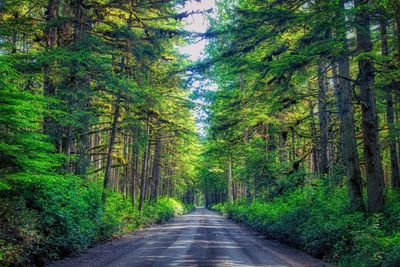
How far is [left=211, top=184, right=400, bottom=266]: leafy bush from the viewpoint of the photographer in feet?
29.5

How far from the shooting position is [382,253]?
8578mm

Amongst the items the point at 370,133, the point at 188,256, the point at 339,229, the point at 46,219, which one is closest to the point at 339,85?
the point at 370,133

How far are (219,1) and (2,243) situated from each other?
816 inches

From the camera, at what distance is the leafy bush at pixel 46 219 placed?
29.8 feet

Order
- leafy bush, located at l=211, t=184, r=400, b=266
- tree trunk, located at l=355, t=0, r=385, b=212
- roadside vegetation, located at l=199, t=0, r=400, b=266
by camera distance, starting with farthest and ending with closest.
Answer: tree trunk, located at l=355, t=0, r=385, b=212, roadside vegetation, located at l=199, t=0, r=400, b=266, leafy bush, located at l=211, t=184, r=400, b=266

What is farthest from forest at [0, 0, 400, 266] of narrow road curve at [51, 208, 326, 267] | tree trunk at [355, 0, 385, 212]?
narrow road curve at [51, 208, 326, 267]

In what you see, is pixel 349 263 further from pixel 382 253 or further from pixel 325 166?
pixel 325 166

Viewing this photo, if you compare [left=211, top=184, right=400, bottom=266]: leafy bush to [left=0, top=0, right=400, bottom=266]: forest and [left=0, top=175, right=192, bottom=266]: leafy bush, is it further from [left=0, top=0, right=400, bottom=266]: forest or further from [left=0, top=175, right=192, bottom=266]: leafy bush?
[left=0, top=175, right=192, bottom=266]: leafy bush

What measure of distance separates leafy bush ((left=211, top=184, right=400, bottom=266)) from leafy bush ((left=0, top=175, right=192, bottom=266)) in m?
8.30

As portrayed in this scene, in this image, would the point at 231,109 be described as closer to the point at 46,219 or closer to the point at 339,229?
the point at 339,229

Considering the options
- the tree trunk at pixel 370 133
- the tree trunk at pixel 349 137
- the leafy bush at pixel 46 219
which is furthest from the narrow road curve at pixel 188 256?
the tree trunk at pixel 349 137

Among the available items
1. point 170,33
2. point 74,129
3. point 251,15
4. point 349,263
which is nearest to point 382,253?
point 349,263

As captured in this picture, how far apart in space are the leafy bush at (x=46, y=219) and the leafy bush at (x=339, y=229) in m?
8.30

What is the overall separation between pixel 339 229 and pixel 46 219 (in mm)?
9358
